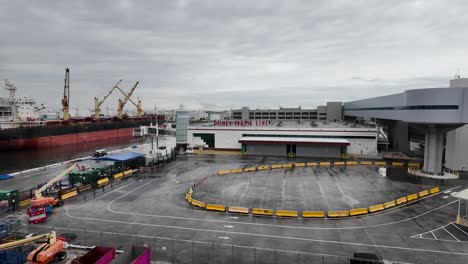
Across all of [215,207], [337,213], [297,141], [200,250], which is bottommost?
[200,250]

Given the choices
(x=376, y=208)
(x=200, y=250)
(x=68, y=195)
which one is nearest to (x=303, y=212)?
(x=376, y=208)

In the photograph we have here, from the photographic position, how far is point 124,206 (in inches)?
1363

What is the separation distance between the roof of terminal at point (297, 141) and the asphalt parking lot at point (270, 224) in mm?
23118

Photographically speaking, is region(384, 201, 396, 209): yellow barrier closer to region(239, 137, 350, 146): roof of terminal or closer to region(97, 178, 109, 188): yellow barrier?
region(239, 137, 350, 146): roof of terminal

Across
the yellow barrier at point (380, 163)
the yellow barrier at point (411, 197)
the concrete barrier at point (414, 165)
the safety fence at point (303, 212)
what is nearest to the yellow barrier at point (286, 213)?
the safety fence at point (303, 212)

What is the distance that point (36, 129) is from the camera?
98.1 meters

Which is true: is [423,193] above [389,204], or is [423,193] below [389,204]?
above

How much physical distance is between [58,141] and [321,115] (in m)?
129

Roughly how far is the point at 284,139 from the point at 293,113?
3882 inches

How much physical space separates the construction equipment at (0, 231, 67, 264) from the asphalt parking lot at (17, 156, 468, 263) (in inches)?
116

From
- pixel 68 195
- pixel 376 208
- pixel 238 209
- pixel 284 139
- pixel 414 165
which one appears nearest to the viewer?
pixel 238 209

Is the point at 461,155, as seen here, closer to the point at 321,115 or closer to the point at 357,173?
the point at 357,173

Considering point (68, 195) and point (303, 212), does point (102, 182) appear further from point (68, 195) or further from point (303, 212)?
point (303, 212)

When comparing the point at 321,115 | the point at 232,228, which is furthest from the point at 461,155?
the point at 321,115
